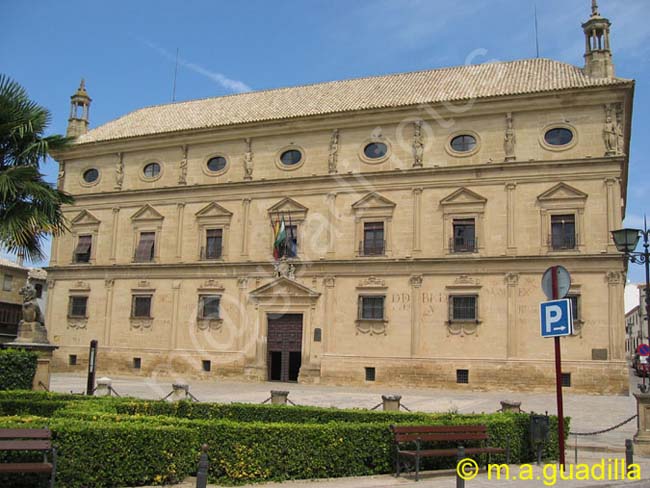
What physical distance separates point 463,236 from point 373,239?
176 inches

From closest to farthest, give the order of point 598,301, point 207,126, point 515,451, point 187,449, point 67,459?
point 67,459
point 187,449
point 515,451
point 598,301
point 207,126

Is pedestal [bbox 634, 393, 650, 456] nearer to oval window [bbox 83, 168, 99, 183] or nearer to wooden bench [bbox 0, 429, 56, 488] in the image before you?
wooden bench [bbox 0, 429, 56, 488]

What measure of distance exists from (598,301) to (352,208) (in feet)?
40.5

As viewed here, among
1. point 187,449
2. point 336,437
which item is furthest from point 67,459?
point 336,437

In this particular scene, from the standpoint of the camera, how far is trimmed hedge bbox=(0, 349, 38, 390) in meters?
19.1

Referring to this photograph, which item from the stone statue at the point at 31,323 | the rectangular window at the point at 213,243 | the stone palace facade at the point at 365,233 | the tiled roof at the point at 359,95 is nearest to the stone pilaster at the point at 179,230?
the stone palace facade at the point at 365,233

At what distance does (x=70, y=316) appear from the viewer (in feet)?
130

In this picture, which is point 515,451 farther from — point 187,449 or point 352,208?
point 352,208

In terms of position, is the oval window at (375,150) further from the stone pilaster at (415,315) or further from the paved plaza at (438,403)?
the paved plaza at (438,403)

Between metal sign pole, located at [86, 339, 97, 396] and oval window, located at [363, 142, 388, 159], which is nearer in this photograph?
metal sign pole, located at [86, 339, 97, 396]

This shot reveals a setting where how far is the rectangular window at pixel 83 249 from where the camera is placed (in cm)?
4034

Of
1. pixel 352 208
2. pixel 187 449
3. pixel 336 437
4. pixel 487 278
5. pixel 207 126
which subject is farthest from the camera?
pixel 207 126

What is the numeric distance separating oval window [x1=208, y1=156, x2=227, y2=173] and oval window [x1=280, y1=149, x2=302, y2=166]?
3562mm

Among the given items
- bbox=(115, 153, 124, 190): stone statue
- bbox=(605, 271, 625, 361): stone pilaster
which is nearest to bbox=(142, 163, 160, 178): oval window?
bbox=(115, 153, 124, 190): stone statue
